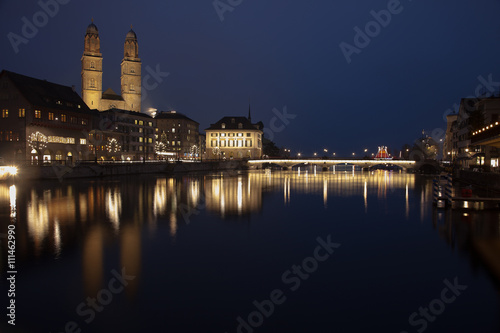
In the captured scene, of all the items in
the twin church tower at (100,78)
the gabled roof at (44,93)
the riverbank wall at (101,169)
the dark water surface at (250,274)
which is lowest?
the dark water surface at (250,274)

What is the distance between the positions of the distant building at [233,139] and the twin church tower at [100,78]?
2909cm

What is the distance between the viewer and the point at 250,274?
11133mm

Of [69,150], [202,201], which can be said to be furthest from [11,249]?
[69,150]

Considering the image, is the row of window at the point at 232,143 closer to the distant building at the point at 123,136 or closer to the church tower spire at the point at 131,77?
the distant building at the point at 123,136

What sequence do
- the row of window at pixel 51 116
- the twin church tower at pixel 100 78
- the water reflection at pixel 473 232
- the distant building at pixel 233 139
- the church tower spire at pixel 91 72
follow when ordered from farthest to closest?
1. the distant building at pixel 233 139
2. the twin church tower at pixel 100 78
3. the church tower spire at pixel 91 72
4. the row of window at pixel 51 116
5. the water reflection at pixel 473 232

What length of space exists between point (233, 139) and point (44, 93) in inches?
2785

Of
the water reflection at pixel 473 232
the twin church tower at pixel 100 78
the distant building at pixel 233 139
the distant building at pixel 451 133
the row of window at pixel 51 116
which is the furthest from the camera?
the distant building at pixel 233 139

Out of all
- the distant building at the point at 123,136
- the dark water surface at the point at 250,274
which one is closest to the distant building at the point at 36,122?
the distant building at the point at 123,136

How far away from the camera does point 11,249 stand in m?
13.4

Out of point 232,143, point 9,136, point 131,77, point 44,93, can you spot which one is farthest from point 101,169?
point 131,77

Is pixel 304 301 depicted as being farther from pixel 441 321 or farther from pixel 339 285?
pixel 441 321

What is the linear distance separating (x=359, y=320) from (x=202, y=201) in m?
22.2

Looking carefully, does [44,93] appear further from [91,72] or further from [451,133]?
[451,133]

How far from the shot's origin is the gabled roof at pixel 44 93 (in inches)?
2271
